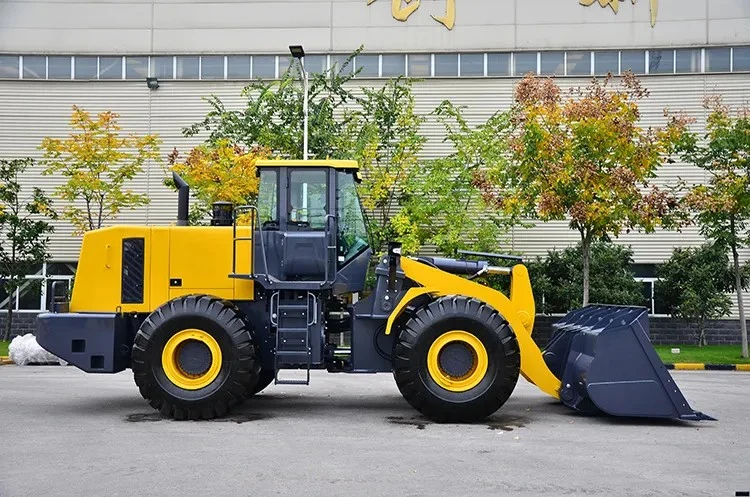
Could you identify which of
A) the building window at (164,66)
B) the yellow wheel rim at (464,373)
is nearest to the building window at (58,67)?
the building window at (164,66)

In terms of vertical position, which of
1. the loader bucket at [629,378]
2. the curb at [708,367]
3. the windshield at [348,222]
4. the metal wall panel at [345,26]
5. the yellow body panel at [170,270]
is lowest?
the curb at [708,367]

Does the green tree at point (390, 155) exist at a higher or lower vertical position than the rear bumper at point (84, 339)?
higher

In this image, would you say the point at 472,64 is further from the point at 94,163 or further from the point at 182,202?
the point at 182,202

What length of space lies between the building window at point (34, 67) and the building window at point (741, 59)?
21816mm

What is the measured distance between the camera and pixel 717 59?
3008 cm

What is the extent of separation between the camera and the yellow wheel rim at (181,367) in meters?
12.2

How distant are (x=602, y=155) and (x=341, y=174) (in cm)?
1099

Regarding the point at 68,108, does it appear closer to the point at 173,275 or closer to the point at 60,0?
the point at 60,0

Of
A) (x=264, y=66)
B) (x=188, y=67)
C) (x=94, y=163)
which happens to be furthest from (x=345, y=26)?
(x=94, y=163)

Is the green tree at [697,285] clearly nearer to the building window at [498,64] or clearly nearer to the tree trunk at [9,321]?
the building window at [498,64]

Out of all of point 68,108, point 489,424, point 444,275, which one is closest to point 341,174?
point 444,275

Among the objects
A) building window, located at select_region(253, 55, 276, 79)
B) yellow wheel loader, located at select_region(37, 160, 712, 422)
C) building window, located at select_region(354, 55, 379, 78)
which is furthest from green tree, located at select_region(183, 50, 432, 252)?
yellow wheel loader, located at select_region(37, 160, 712, 422)

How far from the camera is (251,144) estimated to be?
27.3 m

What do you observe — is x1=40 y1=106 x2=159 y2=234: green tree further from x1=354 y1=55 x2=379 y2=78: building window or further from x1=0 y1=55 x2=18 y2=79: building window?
x1=354 y1=55 x2=379 y2=78: building window
